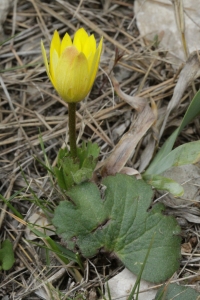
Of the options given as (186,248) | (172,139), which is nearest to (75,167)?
(172,139)

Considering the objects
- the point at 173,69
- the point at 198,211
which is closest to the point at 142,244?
the point at 198,211

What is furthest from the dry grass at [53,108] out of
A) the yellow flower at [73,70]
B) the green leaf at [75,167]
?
the yellow flower at [73,70]

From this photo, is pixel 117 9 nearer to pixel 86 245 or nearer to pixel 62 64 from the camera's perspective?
pixel 62 64

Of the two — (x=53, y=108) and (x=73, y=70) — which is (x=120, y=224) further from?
(x=53, y=108)

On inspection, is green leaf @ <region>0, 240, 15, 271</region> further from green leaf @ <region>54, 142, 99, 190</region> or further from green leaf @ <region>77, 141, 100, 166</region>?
green leaf @ <region>77, 141, 100, 166</region>

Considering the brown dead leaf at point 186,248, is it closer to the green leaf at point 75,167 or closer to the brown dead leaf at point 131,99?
the green leaf at point 75,167

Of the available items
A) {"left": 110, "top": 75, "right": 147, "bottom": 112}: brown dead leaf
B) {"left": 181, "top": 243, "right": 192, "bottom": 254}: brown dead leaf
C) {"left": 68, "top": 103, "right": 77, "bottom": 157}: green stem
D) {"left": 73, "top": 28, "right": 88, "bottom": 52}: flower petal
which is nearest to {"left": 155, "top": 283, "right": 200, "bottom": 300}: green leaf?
{"left": 181, "top": 243, "right": 192, "bottom": 254}: brown dead leaf

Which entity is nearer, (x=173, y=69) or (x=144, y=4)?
(x=173, y=69)
